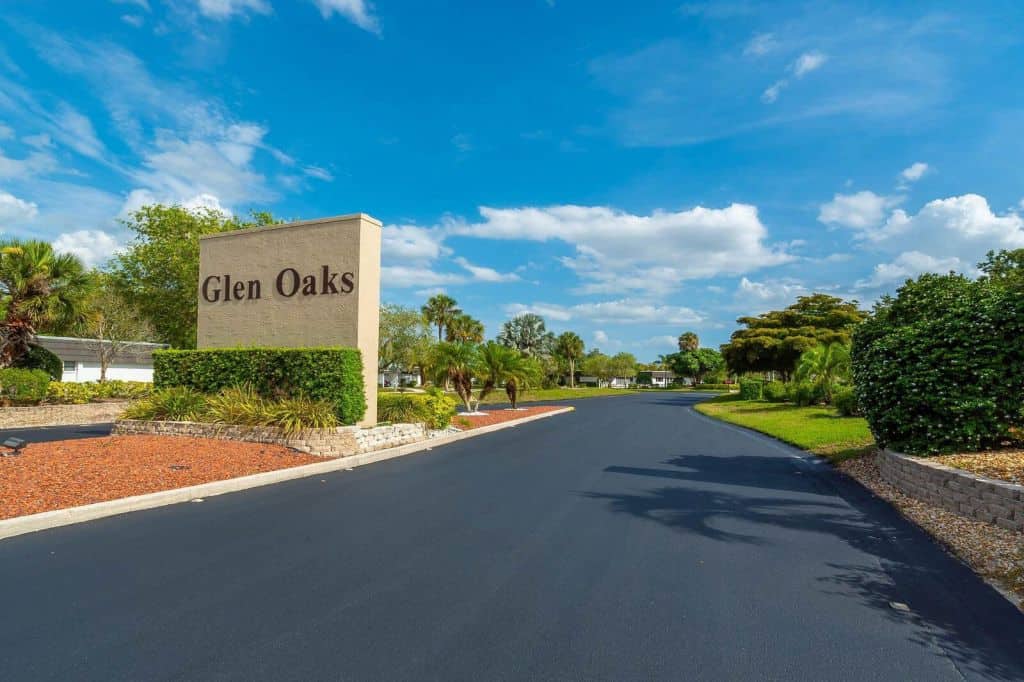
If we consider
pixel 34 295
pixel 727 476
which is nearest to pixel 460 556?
pixel 727 476

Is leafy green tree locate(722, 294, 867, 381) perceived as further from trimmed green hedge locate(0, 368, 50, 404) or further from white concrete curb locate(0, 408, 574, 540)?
trimmed green hedge locate(0, 368, 50, 404)

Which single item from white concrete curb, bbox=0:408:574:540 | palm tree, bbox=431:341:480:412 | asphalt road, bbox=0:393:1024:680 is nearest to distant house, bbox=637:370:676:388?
palm tree, bbox=431:341:480:412

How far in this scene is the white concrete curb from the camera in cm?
634

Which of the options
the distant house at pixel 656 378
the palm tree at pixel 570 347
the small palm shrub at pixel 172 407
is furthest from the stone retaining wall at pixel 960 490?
the distant house at pixel 656 378

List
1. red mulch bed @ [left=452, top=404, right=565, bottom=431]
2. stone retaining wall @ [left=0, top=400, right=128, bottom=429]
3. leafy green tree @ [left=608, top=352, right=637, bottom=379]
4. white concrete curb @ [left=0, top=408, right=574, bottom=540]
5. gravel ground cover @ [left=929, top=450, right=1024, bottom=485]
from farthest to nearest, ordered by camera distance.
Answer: leafy green tree @ [left=608, top=352, right=637, bottom=379]
red mulch bed @ [left=452, top=404, right=565, bottom=431]
stone retaining wall @ [left=0, top=400, right=128, bottom=429]
gravel ground cover @ [left=929, top=450, right=1024, bottom=485]
white concrete curb @ [left=0, top=408, right=574, bottom=540]

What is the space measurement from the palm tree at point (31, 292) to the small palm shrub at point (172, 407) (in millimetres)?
10750

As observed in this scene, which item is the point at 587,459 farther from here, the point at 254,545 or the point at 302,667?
the point at 302,667

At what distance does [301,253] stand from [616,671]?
13.6 meters

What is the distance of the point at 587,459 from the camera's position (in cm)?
1200

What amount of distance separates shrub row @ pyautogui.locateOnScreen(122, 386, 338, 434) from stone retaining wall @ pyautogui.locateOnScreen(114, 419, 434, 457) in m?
0.18

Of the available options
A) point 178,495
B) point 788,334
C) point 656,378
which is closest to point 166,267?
point 178,495

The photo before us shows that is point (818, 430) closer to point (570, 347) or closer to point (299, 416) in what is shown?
point (299, 416)

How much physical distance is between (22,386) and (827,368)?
106 feet

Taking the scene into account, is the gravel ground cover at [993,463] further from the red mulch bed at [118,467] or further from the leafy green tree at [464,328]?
the leafy green tree at [464,328]
